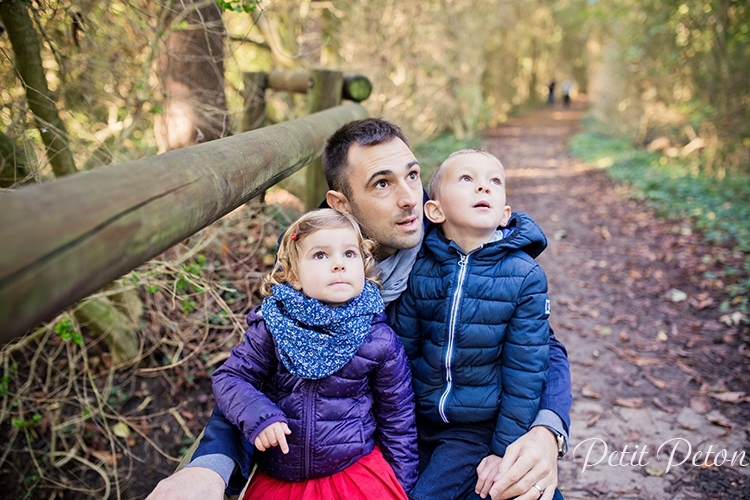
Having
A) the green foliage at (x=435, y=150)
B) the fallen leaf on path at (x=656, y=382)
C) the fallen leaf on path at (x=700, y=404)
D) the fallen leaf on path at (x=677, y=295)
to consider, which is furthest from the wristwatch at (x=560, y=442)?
the green foliage at (x=435, y=150)

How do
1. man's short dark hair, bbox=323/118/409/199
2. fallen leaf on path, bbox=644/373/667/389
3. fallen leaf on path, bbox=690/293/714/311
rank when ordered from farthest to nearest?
fallen leaf on path, bbox=690/293/714/311 → fallen leaf on path, bbox=644/373/667/389 → man's short dark hair, bbox=323/118/409/199

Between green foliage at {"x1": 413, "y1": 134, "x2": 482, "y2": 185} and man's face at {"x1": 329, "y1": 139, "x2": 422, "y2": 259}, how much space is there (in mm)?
6150

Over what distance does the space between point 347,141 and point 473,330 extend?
41.7 inches

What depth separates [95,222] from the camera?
2.51 ft

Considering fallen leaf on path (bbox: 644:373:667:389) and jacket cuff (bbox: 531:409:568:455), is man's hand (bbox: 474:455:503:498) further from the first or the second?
fallen leaf on path (bbox: 644:373:667:389)

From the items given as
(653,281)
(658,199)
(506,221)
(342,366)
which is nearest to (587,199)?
(658,199)

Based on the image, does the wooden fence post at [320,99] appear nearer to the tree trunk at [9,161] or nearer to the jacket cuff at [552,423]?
the tree trunk at [9,161]

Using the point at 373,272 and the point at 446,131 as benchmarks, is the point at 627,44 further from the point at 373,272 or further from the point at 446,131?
the point at 373,272

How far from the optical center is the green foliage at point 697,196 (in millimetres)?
5586

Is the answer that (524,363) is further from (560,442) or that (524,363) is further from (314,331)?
(314,331)

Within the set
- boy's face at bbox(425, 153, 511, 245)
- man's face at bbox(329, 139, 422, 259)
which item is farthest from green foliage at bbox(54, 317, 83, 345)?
boy's face at bbox(425, 153, 511, 245)

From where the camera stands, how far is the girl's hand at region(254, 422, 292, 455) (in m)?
1.57

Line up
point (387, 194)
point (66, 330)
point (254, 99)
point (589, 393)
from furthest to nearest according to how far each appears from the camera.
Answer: point (254, 99), point (589, 393), point (66, 330), point (387, 194)

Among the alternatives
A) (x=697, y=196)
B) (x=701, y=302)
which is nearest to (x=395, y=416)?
(x=701, y=302)
